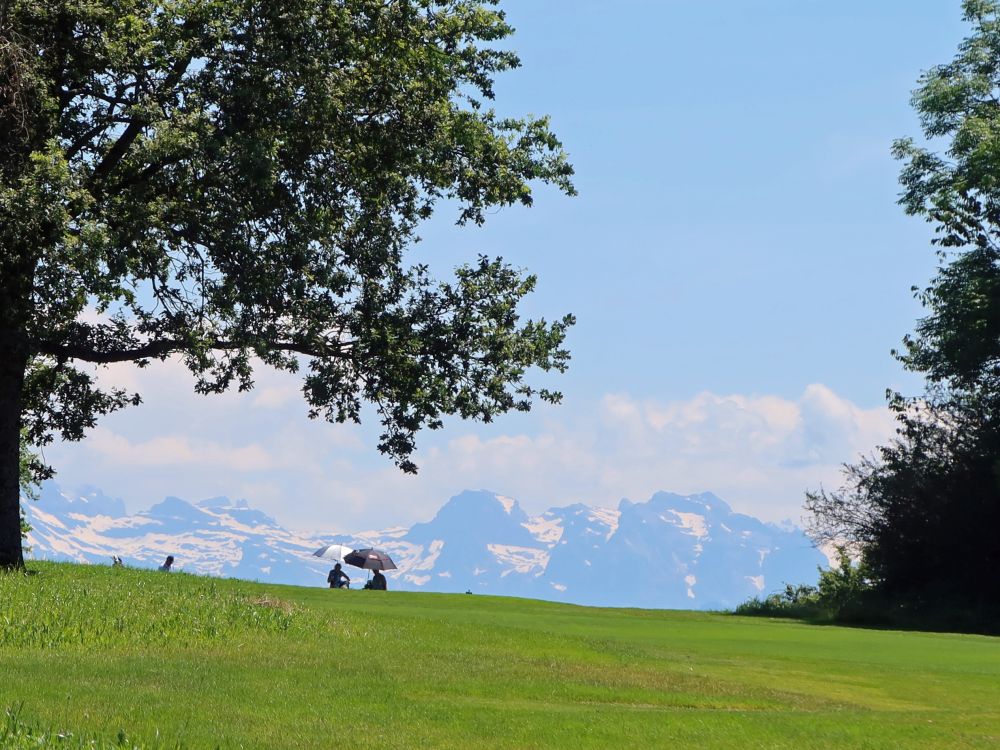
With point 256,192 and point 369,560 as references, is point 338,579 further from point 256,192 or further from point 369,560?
point 256,192

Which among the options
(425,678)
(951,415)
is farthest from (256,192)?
(951,415)

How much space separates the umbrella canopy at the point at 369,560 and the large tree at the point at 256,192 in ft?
76.2

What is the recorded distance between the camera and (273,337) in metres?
33.0

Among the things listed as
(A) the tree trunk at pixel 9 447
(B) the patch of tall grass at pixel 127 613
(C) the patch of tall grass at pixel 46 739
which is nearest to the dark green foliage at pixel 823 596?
(B) the patch of tall grass at pixel 127 613

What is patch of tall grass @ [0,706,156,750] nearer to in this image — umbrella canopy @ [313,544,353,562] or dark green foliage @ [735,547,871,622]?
dark green foliage @ [735,547,871,622]

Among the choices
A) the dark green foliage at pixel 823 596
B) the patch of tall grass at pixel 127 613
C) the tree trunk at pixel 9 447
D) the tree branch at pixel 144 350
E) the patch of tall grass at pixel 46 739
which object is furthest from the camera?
the dark green foliage at pixel 823 596

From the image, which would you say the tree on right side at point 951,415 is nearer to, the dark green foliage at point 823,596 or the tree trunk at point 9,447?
the dark green foliage at point 823,596

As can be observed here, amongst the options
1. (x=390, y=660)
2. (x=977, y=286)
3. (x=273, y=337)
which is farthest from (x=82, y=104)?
(x=977, y=286)

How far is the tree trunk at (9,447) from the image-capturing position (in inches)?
1208

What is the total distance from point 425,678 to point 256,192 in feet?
49.9

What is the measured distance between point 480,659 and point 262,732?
7818 mm

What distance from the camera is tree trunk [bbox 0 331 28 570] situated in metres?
30.7

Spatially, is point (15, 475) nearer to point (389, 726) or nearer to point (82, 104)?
point (82, 104)

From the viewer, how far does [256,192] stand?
3030 centimetres
